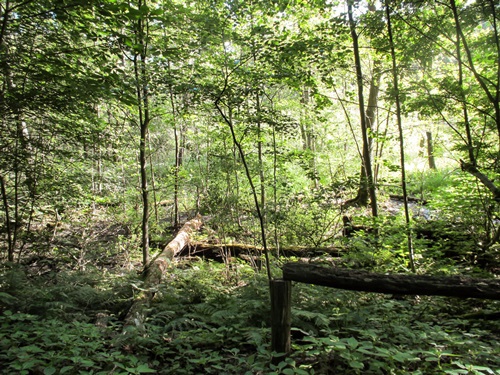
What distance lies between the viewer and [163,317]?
4.59 metres

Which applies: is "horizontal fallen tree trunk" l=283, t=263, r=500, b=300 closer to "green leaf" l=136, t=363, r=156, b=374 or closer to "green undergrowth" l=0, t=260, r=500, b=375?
"green undergrowth" l=0, t=260, r=500, b=375

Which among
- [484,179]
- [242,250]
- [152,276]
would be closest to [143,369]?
[152,276]

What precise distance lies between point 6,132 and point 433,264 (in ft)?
27.9

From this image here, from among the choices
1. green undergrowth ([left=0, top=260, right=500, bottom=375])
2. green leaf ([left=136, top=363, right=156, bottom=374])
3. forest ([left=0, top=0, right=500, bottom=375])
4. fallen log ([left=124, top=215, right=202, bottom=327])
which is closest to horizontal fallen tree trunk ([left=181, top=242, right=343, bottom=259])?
forest ([left=0, top=0, right=500, bottom=375])

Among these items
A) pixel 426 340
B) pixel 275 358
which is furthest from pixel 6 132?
pixel 426 340

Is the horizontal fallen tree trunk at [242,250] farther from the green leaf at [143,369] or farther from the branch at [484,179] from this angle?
the green leaf at [143,369]

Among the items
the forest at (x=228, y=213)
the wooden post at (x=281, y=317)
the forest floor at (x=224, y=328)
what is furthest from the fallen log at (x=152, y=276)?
the wooden post at (x=281, y=317)

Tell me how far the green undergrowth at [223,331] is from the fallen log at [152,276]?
189mm

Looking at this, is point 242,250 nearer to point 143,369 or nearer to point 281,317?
point 281,317

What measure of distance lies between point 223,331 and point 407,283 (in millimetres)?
2543

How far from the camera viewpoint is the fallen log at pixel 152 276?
4.78 metres

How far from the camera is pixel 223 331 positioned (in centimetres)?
425

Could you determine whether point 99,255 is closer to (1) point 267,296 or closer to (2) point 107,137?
(2) point 107,137

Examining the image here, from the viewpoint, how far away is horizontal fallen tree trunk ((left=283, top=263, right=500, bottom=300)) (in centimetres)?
316
